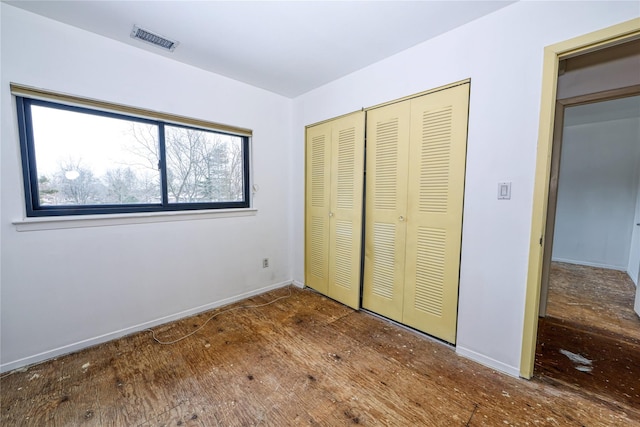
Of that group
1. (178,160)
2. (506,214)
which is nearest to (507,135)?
(506,214)

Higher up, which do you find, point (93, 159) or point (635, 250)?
point (93, 159)

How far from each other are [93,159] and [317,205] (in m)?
2.08

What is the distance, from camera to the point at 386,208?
2.35m

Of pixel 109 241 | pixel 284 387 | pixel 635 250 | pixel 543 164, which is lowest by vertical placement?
pixel 284 387

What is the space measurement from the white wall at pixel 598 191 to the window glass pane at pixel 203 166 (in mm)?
4995

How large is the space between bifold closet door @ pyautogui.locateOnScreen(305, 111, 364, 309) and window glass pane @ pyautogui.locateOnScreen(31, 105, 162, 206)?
5.27 ft

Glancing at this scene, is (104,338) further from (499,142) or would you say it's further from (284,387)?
(499,142)

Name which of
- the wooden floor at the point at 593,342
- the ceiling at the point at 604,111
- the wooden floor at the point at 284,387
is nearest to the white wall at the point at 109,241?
the wooden floor at the point at 284,387

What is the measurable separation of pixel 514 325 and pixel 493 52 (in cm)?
184

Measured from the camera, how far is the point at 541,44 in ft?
5.00

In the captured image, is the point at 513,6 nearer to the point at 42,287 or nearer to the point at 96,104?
the point at 96,104

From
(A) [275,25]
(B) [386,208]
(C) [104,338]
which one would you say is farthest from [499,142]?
(C) [104,338]

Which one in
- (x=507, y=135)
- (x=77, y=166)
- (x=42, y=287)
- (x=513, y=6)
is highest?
(x=513, y=6)

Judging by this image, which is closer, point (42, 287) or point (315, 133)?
point (42, 287)
